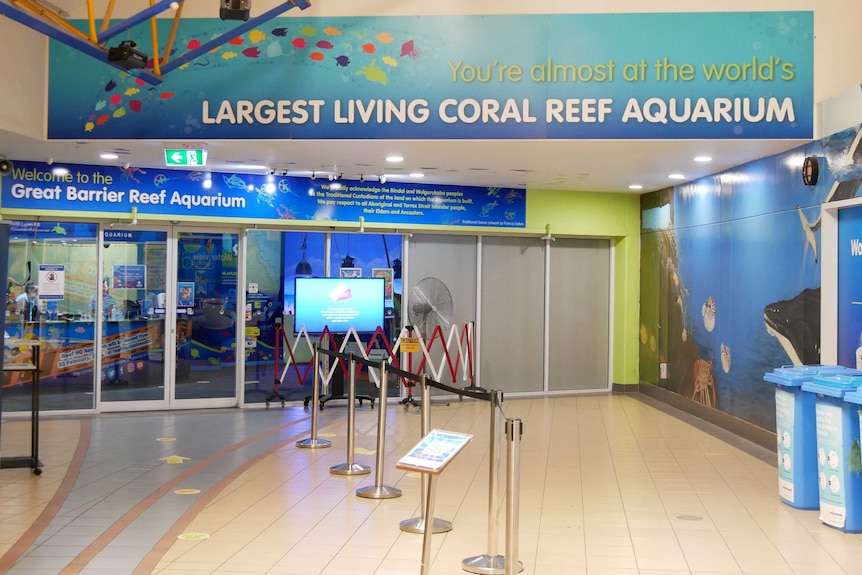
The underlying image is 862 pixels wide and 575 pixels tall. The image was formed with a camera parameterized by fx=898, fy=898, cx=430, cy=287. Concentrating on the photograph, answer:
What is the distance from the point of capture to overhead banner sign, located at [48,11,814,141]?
316 inches

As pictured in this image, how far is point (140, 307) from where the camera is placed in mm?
10906

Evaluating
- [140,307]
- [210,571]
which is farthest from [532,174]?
[210,571]

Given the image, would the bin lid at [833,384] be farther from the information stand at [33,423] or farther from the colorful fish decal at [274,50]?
the information stand at [33,423]

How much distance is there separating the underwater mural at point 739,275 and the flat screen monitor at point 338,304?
3846mm

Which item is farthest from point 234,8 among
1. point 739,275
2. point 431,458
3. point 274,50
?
point 739,275

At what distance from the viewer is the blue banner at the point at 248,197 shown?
1019cm

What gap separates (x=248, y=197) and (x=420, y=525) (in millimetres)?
6152

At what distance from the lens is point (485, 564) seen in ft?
16.9

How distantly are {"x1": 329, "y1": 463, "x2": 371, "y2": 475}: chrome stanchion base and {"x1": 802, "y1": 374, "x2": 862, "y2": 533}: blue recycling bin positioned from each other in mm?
3518

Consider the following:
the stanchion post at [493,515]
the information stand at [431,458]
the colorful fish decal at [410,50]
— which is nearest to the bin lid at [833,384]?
the stanchion post at [493,515]

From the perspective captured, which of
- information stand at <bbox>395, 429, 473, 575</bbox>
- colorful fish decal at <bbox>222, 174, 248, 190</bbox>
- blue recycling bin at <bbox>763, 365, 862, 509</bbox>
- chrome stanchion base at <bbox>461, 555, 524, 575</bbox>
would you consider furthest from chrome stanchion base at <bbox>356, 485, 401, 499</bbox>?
colorful fish decal at <bbox>222, 174, 248, 190</bbox>

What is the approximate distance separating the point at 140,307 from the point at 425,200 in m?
3.85

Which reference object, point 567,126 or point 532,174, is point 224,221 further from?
point 567,126

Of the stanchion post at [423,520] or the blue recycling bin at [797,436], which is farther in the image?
the blue recycling bin at [797,436]
